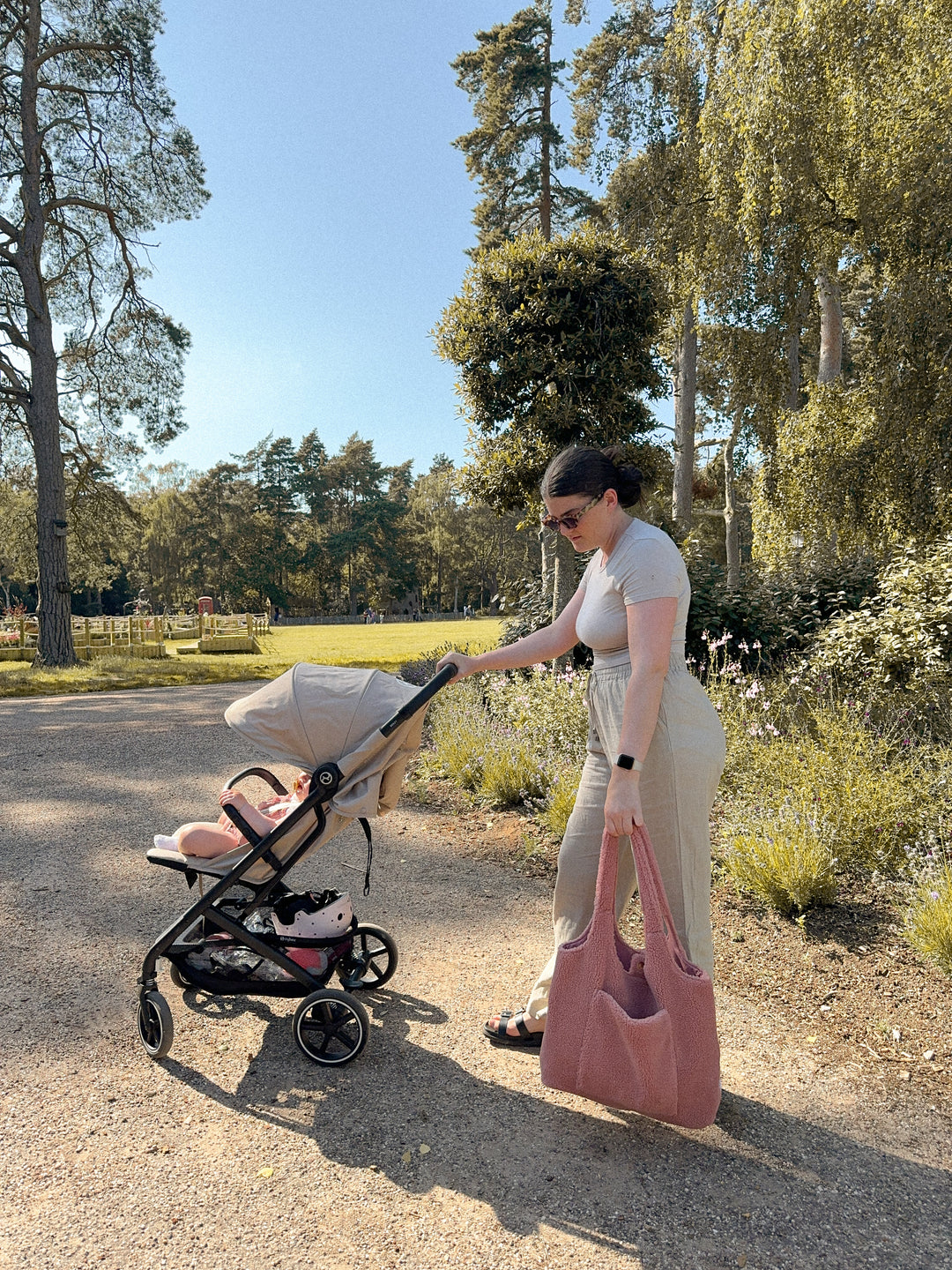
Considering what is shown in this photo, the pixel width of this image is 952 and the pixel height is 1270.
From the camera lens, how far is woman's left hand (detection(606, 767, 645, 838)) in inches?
88.4

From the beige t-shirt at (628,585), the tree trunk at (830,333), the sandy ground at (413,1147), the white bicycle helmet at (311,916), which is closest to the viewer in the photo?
the sandy ground at (413,1147)

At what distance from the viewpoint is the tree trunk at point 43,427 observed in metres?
16.6

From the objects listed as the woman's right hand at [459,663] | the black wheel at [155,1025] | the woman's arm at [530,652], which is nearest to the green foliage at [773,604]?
the woman's arm at [530,652]

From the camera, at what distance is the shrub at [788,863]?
149 inches

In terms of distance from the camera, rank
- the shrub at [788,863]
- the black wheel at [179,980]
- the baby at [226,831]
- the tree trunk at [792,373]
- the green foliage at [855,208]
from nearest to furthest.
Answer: the baby at [226,831], the black wheel at [179,980], the shrub at [788,863], the green foliage at [855,208], the tree trunk at [792,373]

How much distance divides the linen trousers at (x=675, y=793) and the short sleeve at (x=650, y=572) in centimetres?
24

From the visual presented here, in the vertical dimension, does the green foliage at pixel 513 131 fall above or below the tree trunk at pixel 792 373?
above

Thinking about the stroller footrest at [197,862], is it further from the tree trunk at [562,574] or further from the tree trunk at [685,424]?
the tree trunk at [685,424]

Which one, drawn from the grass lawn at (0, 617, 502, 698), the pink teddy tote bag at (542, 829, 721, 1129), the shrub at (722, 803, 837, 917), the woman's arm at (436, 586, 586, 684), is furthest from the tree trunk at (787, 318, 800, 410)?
the pink teddy tote bag at (542, 829, 721, 1129)

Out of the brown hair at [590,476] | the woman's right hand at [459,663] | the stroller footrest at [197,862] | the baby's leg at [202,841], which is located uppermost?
the brown hair at [590,476]

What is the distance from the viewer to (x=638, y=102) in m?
15.3

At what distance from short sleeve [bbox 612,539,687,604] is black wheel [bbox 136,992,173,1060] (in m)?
2.21

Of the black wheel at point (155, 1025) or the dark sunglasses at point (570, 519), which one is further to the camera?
the black wheel at point (155, 1025)

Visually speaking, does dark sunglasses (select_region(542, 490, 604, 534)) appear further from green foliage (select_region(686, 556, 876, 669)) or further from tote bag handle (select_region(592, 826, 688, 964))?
green foliage (select_region(686, 556, 876, 669))
